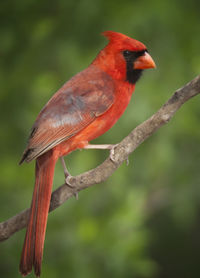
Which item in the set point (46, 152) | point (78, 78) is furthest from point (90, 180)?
point (78, 78)

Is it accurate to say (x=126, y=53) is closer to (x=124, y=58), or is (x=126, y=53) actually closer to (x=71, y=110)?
(x=124, y=58)

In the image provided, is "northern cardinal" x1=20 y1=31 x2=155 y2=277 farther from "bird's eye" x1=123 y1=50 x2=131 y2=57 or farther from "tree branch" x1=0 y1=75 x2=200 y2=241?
"tree branch" x1=0 y1=75 x2=200 y2=241

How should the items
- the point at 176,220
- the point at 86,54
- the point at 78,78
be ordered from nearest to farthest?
the point at 78,78 < the point at 86,54 < the point at 176,220

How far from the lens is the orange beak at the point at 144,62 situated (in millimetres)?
2900

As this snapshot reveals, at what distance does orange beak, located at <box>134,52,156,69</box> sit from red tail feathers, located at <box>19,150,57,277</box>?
0.72 m

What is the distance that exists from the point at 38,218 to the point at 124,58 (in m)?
1.12

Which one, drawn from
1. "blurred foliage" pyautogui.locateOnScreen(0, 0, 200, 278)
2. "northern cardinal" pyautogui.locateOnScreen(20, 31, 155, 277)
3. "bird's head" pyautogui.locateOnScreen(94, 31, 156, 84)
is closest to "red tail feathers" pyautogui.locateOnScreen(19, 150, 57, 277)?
"northern cardinal" pyautogui.locateOnScreen(20, 31, 155, 277)

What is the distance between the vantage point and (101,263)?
3.79 meters

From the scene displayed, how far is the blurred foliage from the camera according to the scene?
3.72 meters

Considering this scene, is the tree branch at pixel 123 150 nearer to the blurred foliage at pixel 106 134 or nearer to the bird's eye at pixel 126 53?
the bird's eye at pixel 126 53

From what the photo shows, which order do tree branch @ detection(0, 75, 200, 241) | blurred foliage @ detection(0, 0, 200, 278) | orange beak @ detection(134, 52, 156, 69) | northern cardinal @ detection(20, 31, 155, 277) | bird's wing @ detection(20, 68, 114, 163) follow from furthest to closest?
blurred foliage @ detection(0, 0, 200, 278) → orange beak @ detection(134, 52, 156, 69) → bird's wing @ detection(20, 68, 114, 163) → northern cardinal @ detection(20, 31, 155, 277) → tree branch @ detection(0, 75, 200, 241)

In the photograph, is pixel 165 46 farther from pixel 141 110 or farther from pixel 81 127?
pixel 81 127

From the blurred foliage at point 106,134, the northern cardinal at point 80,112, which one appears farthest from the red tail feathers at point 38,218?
the blurred foliage at point 106,134

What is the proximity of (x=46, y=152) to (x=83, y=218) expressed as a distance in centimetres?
124
